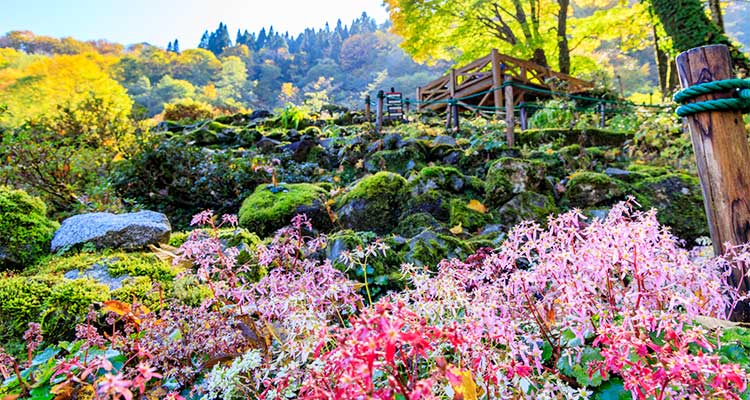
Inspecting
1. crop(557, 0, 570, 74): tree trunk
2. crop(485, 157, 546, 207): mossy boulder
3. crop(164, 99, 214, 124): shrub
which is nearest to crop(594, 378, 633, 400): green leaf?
crop(485, 157, 546, 207): mossy boulder

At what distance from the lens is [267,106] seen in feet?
137

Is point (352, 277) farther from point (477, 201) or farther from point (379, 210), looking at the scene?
point (477, 201)

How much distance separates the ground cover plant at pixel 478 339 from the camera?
31.6 inches

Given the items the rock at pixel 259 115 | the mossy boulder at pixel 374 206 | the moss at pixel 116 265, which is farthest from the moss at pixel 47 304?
the rock at pixel 259 115

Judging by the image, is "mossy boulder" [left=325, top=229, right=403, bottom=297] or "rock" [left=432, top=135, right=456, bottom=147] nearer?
"mossy boulder" [left=325, top=229, right=403, bottom=297]

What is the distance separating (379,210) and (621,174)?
118 inches

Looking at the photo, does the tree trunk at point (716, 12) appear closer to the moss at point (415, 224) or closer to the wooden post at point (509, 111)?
the wooden post at point (509, 111)

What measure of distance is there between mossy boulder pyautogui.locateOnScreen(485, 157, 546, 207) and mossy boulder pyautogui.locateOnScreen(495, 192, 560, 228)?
0.34 ft

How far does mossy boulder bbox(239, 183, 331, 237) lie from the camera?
4.10 metres

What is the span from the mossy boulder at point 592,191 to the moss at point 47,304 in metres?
4.25

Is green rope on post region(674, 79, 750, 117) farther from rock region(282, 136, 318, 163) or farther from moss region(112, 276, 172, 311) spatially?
rock region(282, 136, 318, 163)

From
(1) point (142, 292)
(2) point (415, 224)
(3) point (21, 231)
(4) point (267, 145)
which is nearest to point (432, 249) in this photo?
(2) point (415, 224)

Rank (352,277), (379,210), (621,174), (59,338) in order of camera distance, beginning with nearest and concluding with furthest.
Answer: (59,338), (352,277), (379,210), (621,174)

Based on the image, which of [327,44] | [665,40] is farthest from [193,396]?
[327,44]
